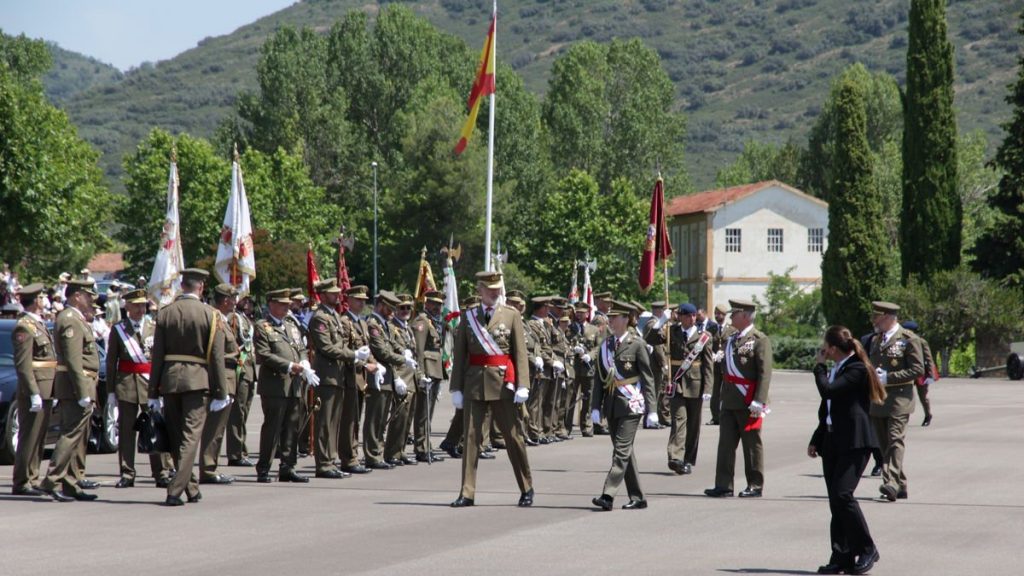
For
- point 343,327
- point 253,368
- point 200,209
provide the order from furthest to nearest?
point 200,209, point 253,368, point 343,327

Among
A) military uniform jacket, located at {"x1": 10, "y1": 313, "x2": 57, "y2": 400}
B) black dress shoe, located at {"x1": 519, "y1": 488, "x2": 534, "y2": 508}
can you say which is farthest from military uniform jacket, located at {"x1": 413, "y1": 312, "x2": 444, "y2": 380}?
Answer: military uniform jacket, located at {"x1": 10, "y1": 313, "x2": 57, "y2": 400}

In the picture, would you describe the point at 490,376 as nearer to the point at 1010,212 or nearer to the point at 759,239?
the point at 1010,212

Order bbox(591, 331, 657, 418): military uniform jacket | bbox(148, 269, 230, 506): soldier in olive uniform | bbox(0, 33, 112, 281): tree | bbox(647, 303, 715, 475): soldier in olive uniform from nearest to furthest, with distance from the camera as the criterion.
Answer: bbox(148, 269, 230, 506): soldier in olive uniform → bbox(591, 331, 657, 418): military uniform jacket → bbox(647, 303, 715, 475): soldier in olive uniform → bbox(0, 33, 112, 281): tree

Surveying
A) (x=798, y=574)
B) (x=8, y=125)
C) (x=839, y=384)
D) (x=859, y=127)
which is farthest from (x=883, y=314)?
(x=859, y=127)

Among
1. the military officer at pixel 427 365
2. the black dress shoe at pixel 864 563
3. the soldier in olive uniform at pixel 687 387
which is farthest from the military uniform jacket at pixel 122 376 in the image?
the black dress shoe at pixel 864 563

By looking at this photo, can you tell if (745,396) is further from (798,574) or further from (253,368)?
(253,368)

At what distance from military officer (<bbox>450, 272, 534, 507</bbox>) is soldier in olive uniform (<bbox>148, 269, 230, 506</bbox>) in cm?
224

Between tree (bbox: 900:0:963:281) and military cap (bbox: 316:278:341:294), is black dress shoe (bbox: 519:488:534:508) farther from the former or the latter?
tree (bbox: 900:0:963:281)

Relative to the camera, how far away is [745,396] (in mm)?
14898

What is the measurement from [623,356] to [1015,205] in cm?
4101

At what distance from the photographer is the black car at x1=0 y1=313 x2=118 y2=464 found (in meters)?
16.3

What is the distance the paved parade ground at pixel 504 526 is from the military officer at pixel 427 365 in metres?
0.50

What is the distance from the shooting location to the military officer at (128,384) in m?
14.7

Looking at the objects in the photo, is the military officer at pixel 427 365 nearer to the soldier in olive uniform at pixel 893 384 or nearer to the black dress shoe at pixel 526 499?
the black dress shoe at pixel 526 499
